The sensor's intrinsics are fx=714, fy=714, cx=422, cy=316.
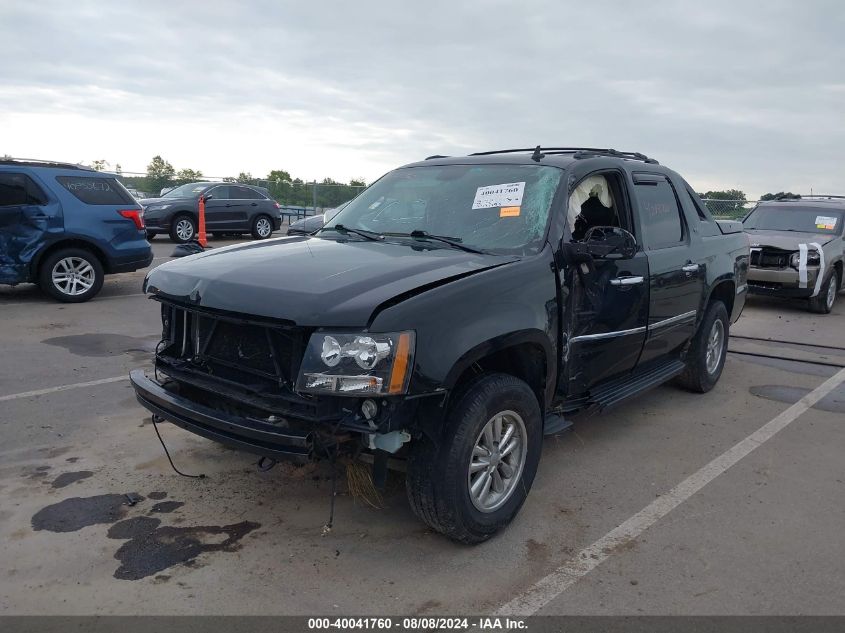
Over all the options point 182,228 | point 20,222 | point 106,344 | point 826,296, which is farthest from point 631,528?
point 182,228

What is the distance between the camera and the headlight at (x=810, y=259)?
10539 millimetres

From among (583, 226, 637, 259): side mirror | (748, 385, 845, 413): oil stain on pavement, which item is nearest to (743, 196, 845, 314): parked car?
(748, 385, 845, 413): oil stain on pavement

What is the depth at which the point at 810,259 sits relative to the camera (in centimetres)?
1056

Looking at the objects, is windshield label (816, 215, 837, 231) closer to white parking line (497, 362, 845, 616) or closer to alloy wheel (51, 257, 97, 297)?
white parking line (497, 362, 845, 616)

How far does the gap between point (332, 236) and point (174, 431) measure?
1.72 metres

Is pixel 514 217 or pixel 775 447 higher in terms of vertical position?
pixel 514 217

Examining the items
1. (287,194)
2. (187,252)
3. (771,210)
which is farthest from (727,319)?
(287,194)

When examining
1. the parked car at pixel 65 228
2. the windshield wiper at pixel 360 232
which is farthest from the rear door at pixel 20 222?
the windshield wiper at pixel 360 232

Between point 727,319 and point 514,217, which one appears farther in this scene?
point 727,319

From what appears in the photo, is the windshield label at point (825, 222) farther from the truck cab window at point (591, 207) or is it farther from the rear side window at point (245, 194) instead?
the rear side window at point (245, 194)

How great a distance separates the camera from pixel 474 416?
327 cm

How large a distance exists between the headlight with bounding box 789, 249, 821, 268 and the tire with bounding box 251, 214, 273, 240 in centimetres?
1347

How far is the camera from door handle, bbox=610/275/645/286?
4393mm

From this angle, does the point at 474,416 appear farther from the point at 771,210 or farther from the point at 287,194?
the point at 287,194
